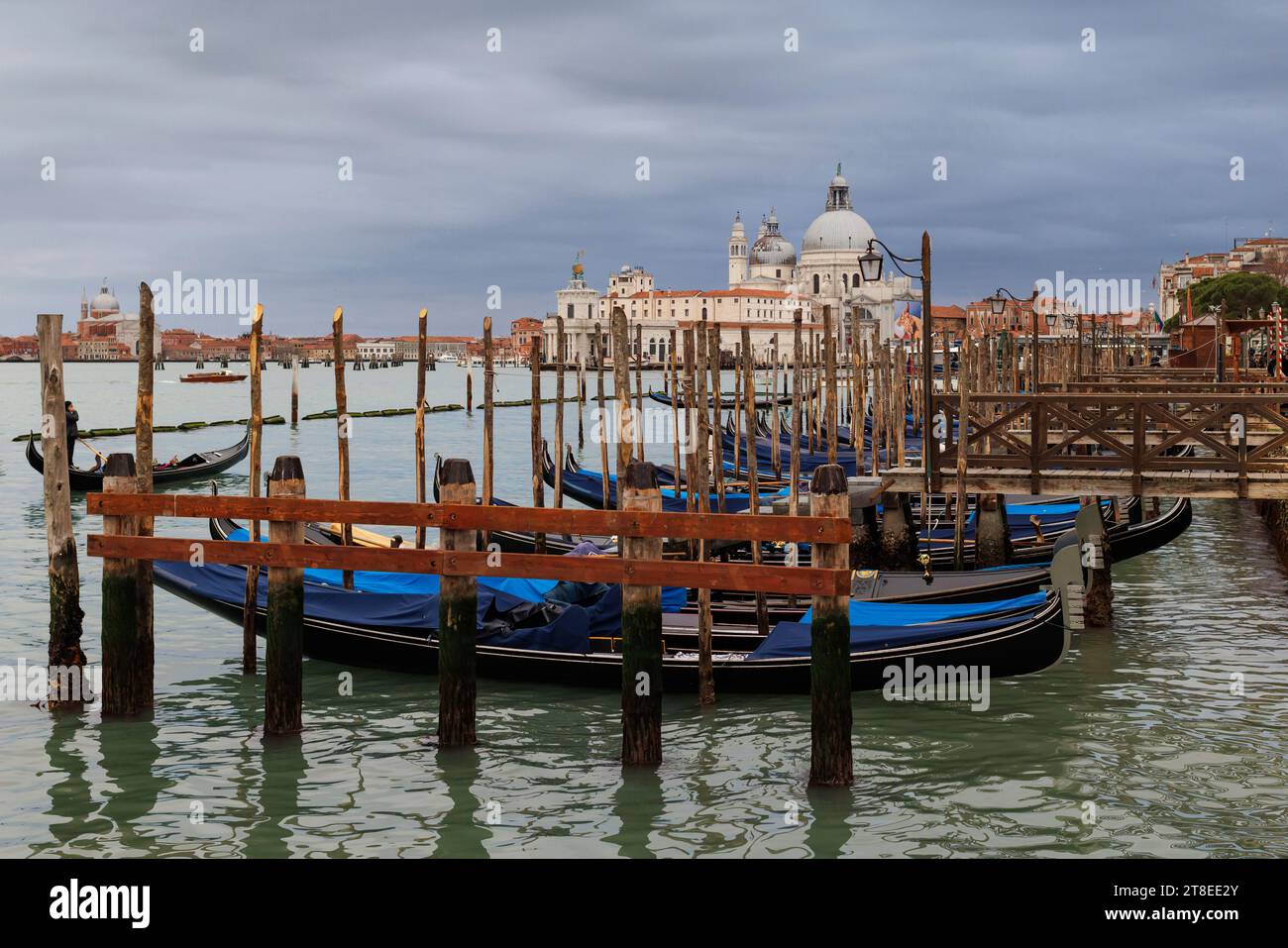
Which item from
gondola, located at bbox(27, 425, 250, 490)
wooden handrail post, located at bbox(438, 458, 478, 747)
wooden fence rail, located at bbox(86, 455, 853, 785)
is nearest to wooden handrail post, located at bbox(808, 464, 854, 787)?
wooden fence rail, located at bbox(86, 455, 853, 785)

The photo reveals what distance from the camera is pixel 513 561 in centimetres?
655

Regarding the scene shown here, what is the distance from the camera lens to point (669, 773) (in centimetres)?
671

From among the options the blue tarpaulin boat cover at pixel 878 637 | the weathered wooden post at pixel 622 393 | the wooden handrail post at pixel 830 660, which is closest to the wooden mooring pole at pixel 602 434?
the weathered wooden post at pixel 622 393

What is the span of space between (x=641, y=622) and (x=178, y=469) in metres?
17.6

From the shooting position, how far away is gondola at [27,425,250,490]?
67.1 feet

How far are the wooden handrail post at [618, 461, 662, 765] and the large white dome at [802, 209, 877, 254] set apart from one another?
128 meters

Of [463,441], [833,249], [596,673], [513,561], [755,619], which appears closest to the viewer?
[513,561]

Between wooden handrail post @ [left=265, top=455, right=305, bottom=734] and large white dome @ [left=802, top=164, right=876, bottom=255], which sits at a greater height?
Answer: large white dome @ [left=802, top=164, right=876, bottom=255]

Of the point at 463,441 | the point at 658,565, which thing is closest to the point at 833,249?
the point at 463,441

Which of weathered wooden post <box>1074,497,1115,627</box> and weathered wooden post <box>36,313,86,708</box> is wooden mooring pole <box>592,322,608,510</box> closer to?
weathered wooden post <box>1074,497,1115,627</box>

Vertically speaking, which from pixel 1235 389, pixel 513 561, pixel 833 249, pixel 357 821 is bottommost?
pixel 357 821

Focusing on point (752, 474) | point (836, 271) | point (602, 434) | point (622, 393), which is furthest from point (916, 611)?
point (836, 271)

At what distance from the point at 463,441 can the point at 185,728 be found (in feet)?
111
